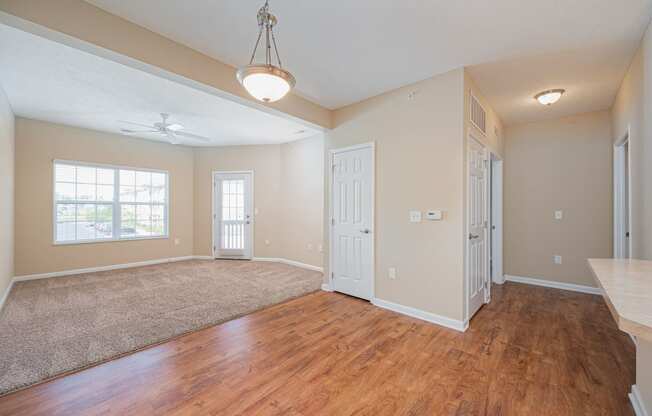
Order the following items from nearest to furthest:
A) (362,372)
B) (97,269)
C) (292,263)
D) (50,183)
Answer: (362,372) < (50,183) < (97,269) < (292,263)

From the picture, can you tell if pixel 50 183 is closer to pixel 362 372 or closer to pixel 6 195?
pixel 6 195

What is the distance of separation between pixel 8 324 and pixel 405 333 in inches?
164

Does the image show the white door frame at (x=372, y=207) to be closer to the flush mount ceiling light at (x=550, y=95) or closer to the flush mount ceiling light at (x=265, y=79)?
the flush mount ceiling light at (x=265, y=79)

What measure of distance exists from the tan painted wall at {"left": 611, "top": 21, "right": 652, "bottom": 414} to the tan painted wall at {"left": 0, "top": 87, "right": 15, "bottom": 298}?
21.0 feet

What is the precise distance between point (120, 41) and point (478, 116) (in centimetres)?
367

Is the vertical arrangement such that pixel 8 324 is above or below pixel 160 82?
below

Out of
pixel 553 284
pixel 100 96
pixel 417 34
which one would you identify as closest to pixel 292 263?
pixel 100 96

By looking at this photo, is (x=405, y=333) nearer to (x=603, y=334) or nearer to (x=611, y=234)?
(x=603, y=334)

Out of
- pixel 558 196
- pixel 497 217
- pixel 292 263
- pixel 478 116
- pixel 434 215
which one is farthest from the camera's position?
pixel 292 263

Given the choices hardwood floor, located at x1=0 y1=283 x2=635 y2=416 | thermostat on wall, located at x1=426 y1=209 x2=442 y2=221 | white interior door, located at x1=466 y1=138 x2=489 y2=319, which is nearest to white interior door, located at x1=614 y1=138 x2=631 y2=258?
hardwood floor, located at x1=0 y1=283 x2=635 y2=416

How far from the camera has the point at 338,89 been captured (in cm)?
343

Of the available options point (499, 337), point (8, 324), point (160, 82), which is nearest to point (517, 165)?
point (499, 337)

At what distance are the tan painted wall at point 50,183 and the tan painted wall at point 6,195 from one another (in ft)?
1.07

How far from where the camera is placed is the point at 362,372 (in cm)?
211
